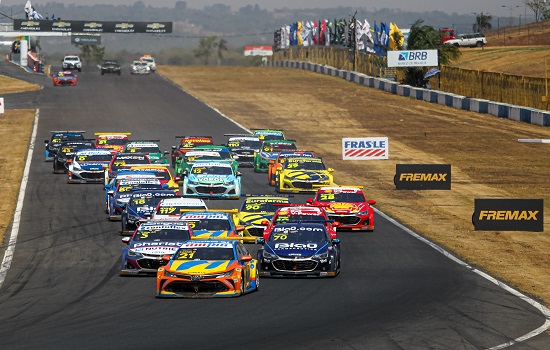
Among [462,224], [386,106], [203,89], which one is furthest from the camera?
[203,89]

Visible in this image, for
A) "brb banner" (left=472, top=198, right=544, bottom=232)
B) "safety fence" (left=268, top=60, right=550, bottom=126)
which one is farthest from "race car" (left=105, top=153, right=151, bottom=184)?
"safety fence" (left=268, top=60, right=550, bottom=126)

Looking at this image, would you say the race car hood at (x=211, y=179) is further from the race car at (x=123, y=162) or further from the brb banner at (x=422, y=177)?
the brb banner at (x=422, y=177)

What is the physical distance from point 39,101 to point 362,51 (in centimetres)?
3479

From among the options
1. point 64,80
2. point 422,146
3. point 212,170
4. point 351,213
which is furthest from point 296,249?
point 64,80

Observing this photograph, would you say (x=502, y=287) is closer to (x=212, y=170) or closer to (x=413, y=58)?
(x=212, y=170)

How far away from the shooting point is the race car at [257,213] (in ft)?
108

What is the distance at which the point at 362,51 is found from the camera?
113m

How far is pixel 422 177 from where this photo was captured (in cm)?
4772

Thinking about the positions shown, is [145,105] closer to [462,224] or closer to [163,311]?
[462,224]

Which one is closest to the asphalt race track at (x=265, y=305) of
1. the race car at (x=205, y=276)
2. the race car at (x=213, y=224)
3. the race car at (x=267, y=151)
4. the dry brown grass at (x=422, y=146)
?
the race car at (x=205, y=276)

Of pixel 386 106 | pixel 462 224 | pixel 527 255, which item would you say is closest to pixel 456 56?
pixel 386 106

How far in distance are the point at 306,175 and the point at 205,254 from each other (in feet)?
65.8

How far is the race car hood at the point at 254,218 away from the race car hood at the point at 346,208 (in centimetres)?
284

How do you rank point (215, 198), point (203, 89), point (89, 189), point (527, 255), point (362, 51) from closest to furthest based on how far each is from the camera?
point (527, 255), point (215, 198), point (89, 189), point (203, 89), point (362, 51)
